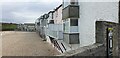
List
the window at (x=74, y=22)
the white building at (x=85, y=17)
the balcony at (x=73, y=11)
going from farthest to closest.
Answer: the window at (x=74, y=22) → the balcony at (x=73, y=11) → the white building at (x=85, y=17)

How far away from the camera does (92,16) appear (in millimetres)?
Answer: 11578

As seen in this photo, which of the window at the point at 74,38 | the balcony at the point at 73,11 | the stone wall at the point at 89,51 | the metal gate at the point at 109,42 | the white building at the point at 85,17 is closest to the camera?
the stone wall at the point at 89,51

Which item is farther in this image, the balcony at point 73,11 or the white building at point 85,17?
the balcony at point 73,11

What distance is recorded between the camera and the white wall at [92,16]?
9.75 metres

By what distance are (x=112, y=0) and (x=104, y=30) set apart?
444 cm

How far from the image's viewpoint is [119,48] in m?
4.87

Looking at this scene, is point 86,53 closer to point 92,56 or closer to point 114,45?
point 92,56

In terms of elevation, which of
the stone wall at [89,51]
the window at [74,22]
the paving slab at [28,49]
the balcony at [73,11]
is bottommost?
the paving slab at [28,49]

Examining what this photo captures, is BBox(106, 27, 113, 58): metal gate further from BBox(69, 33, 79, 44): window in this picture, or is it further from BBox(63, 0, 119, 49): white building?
BBox(69, 33, 79, 44): window

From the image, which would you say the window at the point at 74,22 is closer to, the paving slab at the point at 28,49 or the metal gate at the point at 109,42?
the paving slab at the point at 28,49

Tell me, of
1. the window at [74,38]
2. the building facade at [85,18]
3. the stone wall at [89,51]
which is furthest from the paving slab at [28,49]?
the stone wall at [89,51]

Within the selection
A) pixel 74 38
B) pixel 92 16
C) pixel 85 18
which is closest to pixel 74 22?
→ pixel 74 38

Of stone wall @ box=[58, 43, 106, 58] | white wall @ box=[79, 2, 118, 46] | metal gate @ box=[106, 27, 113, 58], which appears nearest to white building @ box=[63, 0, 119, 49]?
white wall @ box=[79, 2, 118, 46]

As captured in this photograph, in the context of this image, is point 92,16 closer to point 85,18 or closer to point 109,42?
point 85,18
